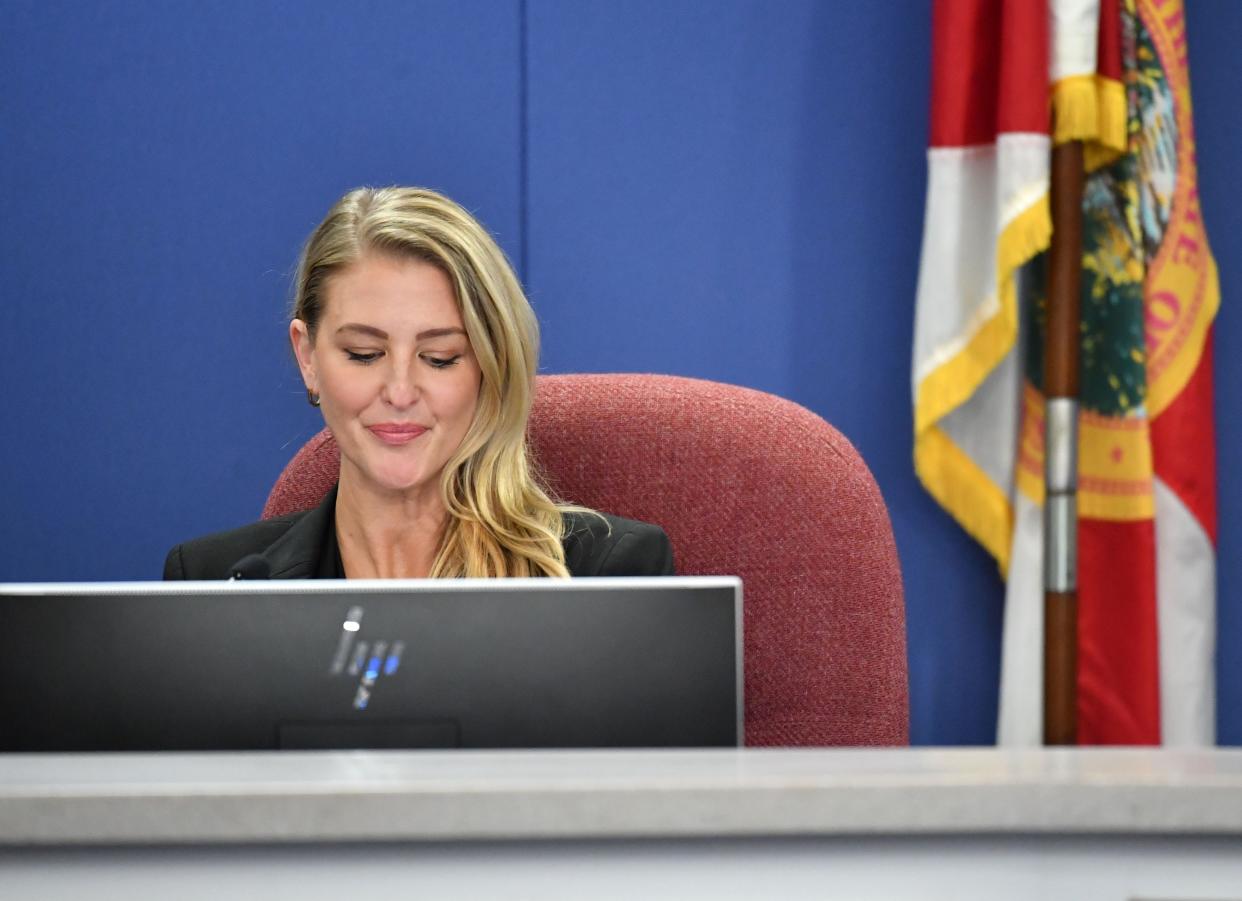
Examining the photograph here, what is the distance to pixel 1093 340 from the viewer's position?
2.36 meters

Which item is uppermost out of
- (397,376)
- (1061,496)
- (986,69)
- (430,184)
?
(986,69)

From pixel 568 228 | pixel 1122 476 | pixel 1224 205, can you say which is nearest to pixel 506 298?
pixel 568 228

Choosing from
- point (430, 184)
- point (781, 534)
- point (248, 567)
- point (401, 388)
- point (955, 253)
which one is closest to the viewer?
point (248, 567)

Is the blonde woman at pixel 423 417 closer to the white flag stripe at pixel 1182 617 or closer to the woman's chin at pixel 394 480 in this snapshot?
the woman's chin at pixel 394 480

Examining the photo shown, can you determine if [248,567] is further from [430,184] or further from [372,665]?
[430,184]

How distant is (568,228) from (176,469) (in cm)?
82

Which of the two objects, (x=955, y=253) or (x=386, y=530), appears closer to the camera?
(x=386, y=530)

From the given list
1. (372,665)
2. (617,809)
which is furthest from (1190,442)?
(617,809)

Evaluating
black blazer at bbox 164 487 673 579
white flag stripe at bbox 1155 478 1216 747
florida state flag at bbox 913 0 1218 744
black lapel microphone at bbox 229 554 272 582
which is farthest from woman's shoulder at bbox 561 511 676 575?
white flag stripe at bbox 1155 478 1216 747

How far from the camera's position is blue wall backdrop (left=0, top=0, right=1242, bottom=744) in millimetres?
2566

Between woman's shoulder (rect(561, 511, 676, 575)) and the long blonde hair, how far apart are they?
0.06 feet

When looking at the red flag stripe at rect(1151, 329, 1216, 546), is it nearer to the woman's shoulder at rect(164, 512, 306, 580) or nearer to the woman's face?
the woman's face

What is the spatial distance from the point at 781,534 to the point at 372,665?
0.75 meters

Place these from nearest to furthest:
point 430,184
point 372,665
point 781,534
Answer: point 372,665, point 781,534, point 430,184
